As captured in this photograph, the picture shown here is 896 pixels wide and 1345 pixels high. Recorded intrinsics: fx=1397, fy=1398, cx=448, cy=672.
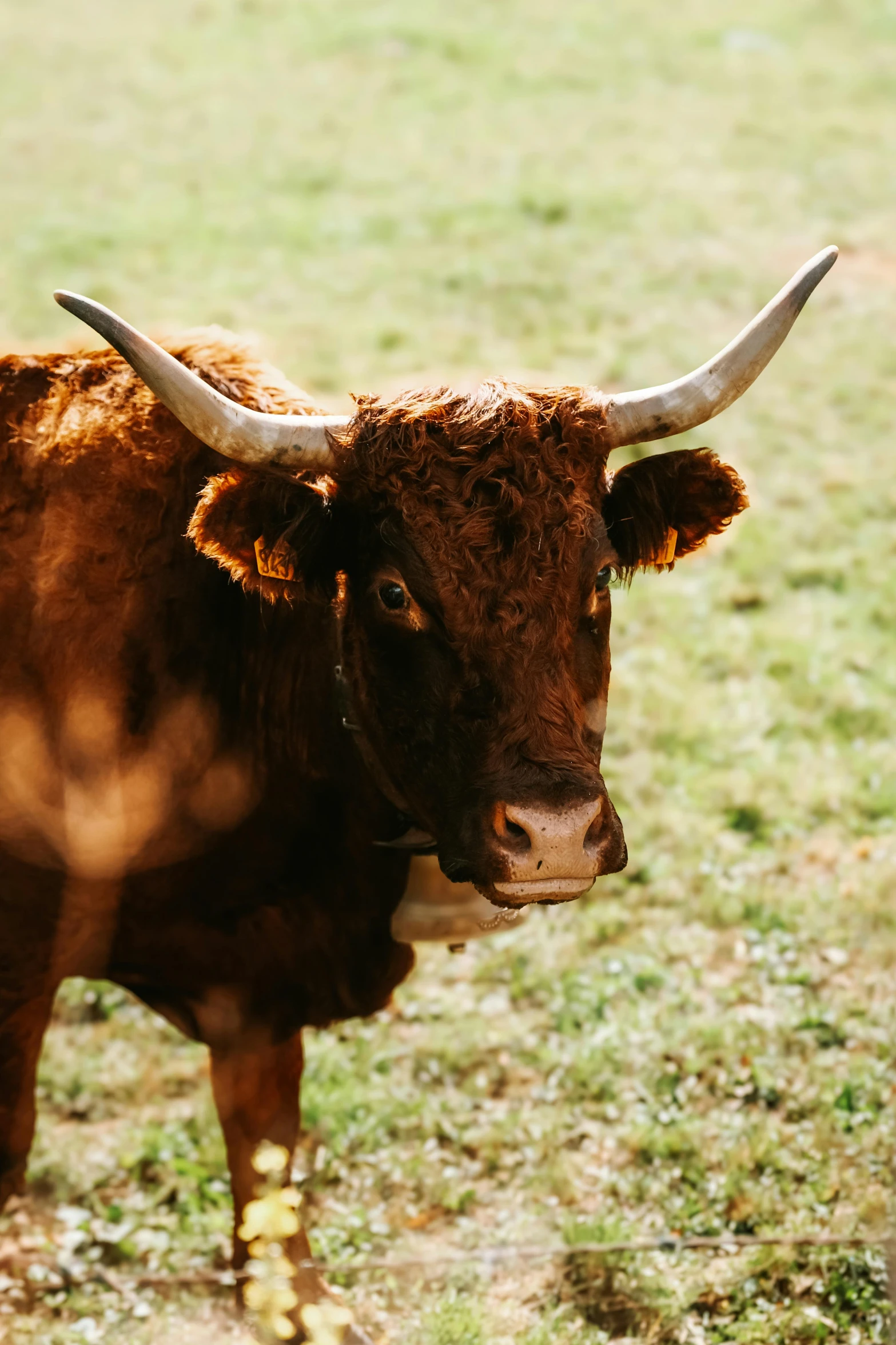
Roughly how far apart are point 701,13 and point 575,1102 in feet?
64.4

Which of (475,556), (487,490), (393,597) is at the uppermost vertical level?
(487,490)

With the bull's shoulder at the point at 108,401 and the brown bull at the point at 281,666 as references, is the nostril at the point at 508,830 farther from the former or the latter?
the bull's shoulder at the point at 108,401

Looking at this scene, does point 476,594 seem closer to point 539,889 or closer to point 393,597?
point 393,597

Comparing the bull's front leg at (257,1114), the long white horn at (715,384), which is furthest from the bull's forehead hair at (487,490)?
the bull's front leg at (257,1114)

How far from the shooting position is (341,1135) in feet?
16.0

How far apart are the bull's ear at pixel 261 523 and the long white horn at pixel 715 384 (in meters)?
0.74

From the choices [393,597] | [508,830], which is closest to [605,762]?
[393,597]

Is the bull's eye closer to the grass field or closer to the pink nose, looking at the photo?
the pink nose

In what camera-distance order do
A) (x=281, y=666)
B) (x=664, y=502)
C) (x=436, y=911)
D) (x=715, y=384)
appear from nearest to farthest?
(x=715, y=384), (x=664, y=502), (x=281, y=666), (x=436, y=911)

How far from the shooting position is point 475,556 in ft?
10.2

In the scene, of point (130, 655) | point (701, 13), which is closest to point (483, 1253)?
point (130, 655)

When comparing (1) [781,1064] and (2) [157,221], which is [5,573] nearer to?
(1) [781,1064]

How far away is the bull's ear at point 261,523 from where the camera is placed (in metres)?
3.29

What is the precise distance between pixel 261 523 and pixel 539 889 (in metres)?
1.09
